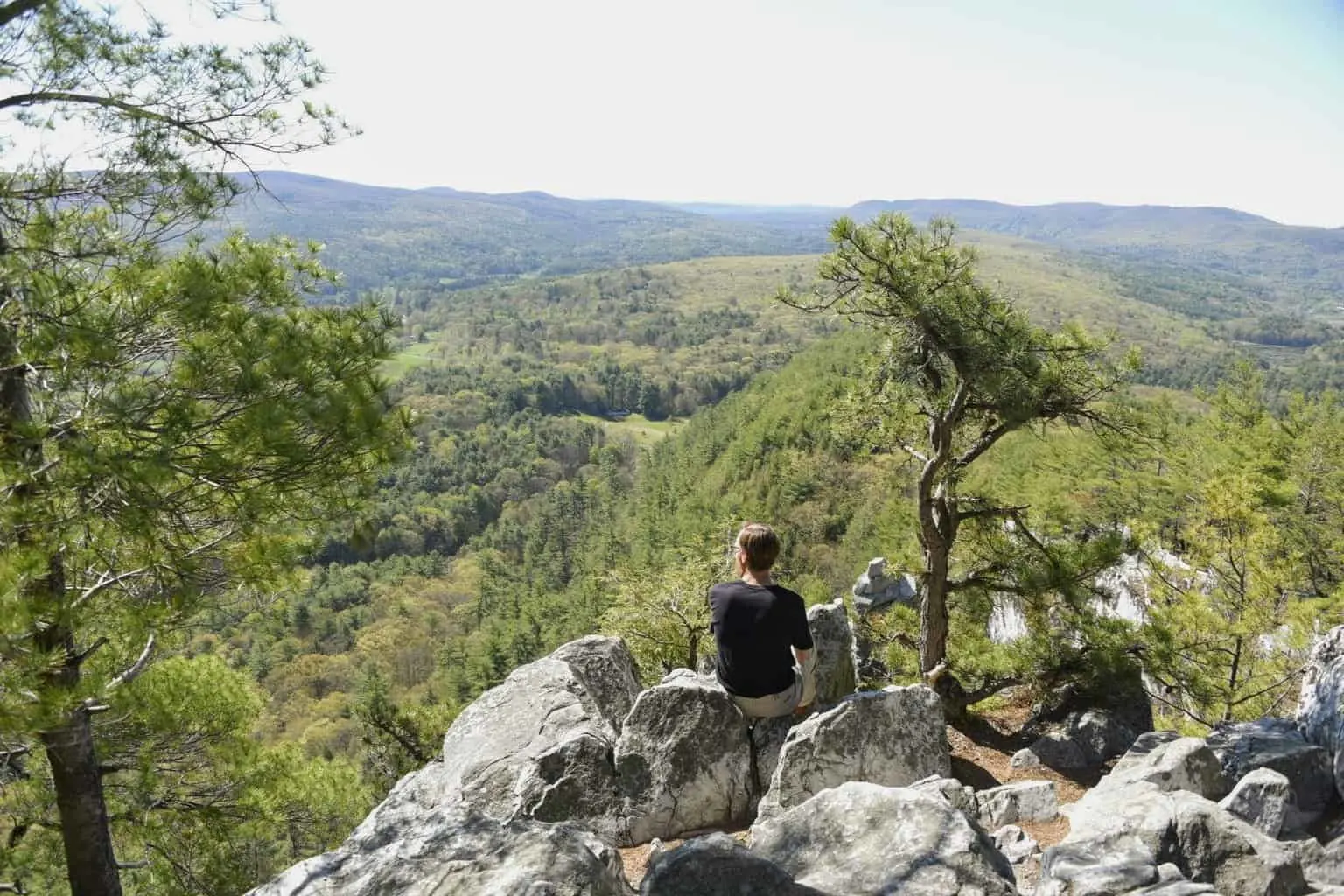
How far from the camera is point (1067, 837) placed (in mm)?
4988

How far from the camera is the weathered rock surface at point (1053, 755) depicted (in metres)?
9.74

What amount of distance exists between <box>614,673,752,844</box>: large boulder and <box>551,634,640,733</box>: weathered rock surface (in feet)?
7.04

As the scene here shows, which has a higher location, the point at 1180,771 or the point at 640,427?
the point at 1180,771

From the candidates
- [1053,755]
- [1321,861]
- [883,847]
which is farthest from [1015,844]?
[1053,755]

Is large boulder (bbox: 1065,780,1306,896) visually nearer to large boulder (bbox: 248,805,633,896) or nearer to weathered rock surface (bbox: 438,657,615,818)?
large boulder (bbox: 248,805,633,896)

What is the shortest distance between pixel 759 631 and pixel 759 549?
693 mm

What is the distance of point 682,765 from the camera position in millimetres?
7113

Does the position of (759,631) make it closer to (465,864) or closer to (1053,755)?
(465,864)

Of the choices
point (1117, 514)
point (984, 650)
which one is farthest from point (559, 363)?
point (984, 650)

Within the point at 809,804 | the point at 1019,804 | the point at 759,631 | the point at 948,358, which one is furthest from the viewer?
the point at 948,358

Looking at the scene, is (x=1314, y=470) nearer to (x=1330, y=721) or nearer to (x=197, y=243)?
(x=1330, y=721)

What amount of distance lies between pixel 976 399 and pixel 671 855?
6743mm

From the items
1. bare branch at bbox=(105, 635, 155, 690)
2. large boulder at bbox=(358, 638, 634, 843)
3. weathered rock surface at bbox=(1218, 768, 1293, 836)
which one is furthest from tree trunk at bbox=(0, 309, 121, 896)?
weathered rock surface at bbox=(1218, 768, 1293, 836)

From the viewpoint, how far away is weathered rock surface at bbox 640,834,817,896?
166 inches
